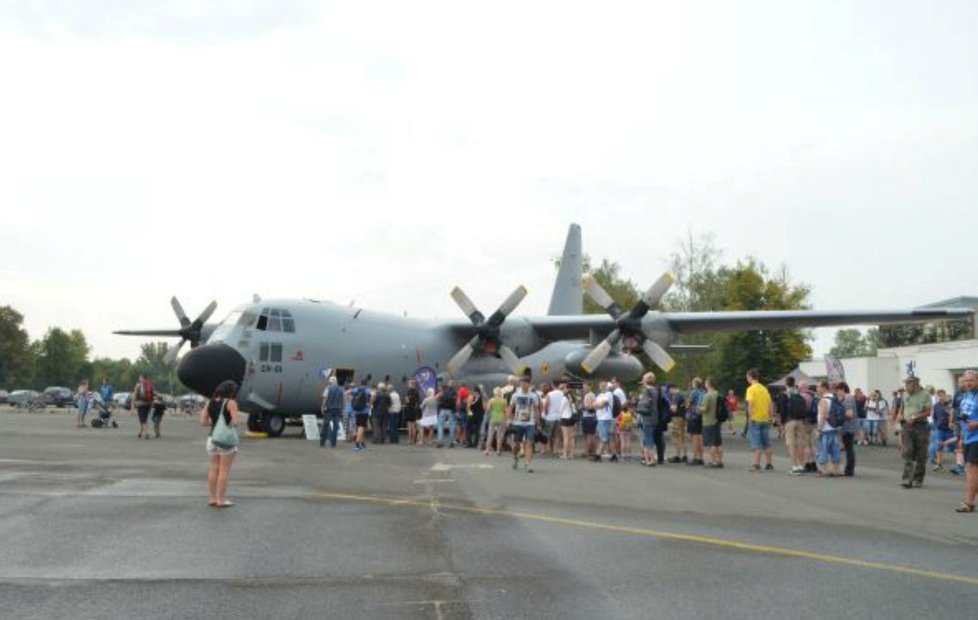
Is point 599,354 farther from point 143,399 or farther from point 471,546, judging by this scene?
point 471,546

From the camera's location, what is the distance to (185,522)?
9.95 meters

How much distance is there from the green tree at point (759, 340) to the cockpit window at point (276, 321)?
36.8m

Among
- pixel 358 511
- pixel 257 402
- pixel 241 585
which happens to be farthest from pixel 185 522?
pixel 257 402

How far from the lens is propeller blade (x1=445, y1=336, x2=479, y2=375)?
91.8 ft

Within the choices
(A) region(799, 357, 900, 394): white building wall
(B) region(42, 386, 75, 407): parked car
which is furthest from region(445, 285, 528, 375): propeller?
(B) region(42, 386, 75, 407): parked car

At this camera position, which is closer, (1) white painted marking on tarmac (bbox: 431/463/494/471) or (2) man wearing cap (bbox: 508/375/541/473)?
(2) man wearing cap (bbox: 508/375/541/473)

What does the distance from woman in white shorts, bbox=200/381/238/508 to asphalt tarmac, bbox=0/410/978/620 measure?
0.33 meters

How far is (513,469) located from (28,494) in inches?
331

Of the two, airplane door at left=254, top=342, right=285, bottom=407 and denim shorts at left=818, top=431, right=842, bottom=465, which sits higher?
airplane door at left=254, top=342, right=285, bottom=407

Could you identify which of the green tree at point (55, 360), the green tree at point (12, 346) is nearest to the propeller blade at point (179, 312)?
the green tree at point (12, 346)

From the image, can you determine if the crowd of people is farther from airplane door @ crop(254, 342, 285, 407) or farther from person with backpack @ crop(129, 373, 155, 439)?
person with backpack @ crop(129, 373, 155, 439)

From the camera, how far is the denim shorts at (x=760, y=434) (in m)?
18.3

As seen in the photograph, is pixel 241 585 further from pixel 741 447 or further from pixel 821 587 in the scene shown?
pixel 741 447

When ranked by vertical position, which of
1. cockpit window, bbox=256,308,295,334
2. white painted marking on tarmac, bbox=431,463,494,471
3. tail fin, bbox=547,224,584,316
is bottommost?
white painted marking on tarmac, bbox=431,463,494,471
